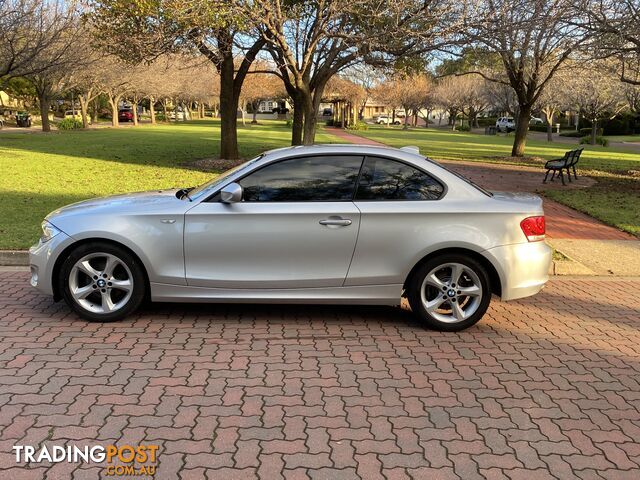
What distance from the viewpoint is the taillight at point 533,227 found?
493cm

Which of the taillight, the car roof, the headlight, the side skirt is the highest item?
the car roof

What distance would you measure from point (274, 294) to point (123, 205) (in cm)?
158

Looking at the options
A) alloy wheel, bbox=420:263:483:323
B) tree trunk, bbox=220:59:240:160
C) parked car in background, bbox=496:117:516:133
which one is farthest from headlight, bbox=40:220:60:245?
parked car in background, bbox=496:117:516:133

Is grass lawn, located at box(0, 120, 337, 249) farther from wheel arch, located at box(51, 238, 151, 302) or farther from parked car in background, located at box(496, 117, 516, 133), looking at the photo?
parked car in background, located at box(496, 117, 516, 133)

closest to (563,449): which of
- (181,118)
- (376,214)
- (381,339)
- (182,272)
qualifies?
(381,339)

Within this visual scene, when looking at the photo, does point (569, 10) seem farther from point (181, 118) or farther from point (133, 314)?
point (181, 118)

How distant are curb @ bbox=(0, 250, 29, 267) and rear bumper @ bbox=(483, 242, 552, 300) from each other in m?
5.58

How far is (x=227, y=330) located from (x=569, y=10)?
12459 mm

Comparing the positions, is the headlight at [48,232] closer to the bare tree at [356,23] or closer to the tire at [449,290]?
the tire at [449,290]

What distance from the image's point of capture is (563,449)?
125 inches

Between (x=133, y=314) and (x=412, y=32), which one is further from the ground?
(x=412, y=32)

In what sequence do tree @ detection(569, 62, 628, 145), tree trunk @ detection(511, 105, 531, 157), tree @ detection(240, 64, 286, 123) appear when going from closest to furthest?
tree trunk @ detection(511, 105, 531, 157)
tree @ detection(569, 62, 628, 145)
tree @ detection(240, 64, 286, 123)

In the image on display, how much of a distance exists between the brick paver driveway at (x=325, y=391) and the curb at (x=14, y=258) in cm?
144

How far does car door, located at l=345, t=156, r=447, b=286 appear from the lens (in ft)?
15.7
